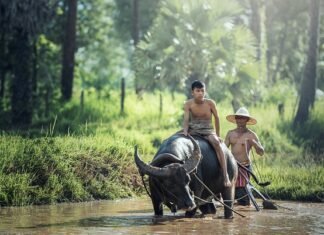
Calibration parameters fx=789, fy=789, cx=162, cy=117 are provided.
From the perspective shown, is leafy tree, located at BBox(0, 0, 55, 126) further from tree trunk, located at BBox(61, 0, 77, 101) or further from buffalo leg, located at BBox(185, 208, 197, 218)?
buffalo leg, located at BBox(185, 208, 197, 218)

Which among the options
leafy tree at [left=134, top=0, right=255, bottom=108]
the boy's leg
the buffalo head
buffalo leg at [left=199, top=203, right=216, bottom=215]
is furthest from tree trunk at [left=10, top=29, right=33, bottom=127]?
the buffalo head

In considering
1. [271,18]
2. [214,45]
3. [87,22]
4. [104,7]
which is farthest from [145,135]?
[271,18]

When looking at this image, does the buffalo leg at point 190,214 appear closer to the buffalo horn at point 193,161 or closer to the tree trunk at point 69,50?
the buffalo horn at point 193,161

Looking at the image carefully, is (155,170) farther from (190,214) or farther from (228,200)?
(228,200)

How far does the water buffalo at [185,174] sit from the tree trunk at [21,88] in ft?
54.0

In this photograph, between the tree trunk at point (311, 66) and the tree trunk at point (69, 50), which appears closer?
the tree trunk at point (311, 66)

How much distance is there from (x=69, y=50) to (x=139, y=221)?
826 inches

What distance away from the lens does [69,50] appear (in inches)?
1298

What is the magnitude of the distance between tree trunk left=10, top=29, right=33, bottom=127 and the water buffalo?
648 inches

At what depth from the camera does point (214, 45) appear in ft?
95.9

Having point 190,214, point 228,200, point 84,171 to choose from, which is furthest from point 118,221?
point 84,171

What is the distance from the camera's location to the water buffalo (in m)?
11.8

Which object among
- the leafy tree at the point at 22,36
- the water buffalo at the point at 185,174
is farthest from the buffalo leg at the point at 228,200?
the leafy tree at the point at 22,36

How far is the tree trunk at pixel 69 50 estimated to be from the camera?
1287 inches
